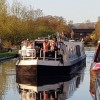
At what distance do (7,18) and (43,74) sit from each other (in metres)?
41.0

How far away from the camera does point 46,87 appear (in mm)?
25312

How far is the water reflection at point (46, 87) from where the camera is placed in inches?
837

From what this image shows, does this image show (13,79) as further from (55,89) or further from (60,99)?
(60,99)

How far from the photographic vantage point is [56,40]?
33031 millimetres

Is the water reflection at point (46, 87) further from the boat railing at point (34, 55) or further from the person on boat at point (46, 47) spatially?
the person on boat at point (46, 47)

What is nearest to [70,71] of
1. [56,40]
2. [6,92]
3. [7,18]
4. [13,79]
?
[56,40]

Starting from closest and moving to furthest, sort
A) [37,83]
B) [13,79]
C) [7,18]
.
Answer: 1. [37,83]
2. [13,79]
3. [7,18]

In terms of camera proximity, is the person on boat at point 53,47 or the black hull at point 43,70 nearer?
the black hull at point 43,70

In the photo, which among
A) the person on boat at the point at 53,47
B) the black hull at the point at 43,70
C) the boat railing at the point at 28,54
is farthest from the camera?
the person on boat at the point at 53,47

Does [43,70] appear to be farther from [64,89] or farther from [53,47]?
[64,89]

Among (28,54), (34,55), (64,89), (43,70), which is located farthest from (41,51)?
(64,89)

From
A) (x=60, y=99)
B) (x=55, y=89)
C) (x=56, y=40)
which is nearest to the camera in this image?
(x=60, y=99)

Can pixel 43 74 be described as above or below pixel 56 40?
below

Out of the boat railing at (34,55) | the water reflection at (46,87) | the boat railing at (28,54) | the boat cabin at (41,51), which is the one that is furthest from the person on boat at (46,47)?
the water reflection at (46,87)
